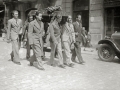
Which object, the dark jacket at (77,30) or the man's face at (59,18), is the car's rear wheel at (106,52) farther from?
the man's face at (59,18)

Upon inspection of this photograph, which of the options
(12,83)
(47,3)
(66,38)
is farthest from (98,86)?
(47,3)

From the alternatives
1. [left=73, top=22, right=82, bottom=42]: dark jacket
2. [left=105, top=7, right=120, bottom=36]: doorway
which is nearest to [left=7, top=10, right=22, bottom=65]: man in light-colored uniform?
[left=73, top=22, right=82, bottom=42]: dark jacket

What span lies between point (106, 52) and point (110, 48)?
32 centimetres

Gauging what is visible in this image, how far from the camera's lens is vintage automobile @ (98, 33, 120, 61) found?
28.6ft

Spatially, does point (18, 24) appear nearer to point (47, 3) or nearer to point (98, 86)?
point (98, 86)

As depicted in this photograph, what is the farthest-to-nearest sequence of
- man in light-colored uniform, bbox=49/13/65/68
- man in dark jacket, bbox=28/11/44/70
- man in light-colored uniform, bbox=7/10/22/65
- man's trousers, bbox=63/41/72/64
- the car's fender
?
the car's fender
man in light-colored uniform, bbox=7/10/22/65
man's trousers, bbox=63/41/72/64
man in light-colored uniform, bbox=49/13/65/68
man in dark jacket, bbox=28/11/44/70

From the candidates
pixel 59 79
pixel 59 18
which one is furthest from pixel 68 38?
pixel 59 79

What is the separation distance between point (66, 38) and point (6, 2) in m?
20.1

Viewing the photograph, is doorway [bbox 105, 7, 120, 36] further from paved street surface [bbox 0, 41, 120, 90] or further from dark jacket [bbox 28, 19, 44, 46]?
dark jacket [bbox 28, 19, 44, 46]

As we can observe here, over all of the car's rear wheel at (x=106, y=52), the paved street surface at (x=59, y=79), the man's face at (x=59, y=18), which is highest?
the man's face at (x=59, y=18)

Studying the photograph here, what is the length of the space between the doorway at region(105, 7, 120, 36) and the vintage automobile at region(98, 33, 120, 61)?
213 inches

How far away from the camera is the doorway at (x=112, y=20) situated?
46.3 feet

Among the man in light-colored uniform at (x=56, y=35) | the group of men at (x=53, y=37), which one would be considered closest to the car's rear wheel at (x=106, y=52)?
the group of men at (x=53, y=37)

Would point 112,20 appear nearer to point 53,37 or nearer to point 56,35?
point 56,35
